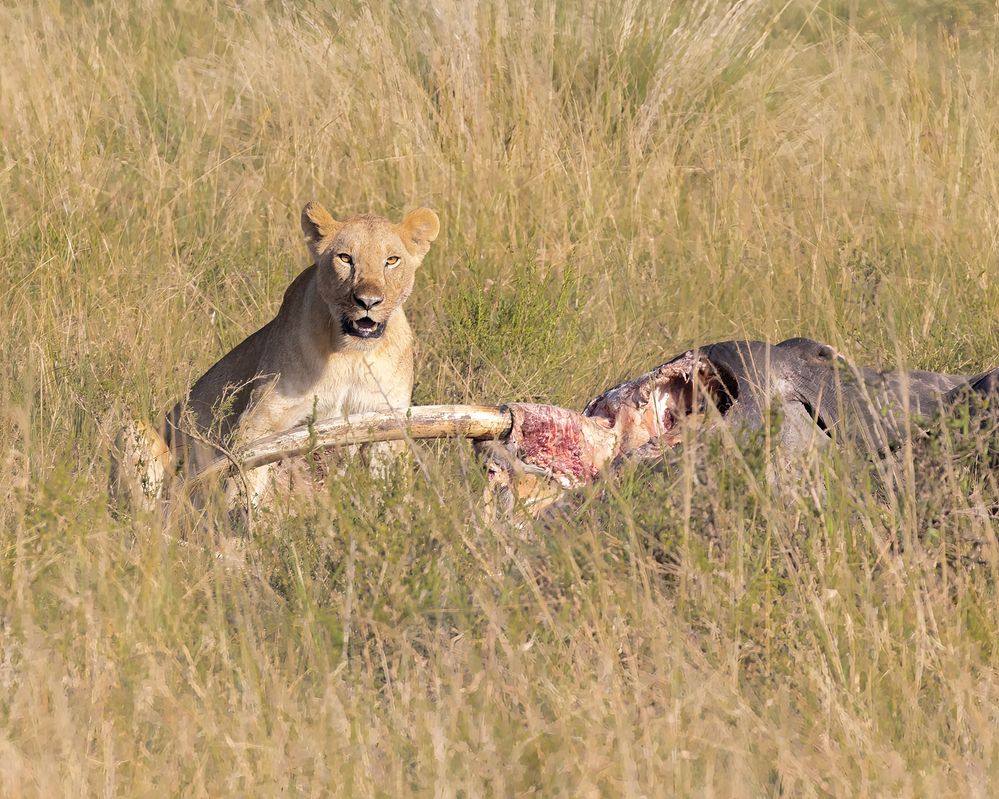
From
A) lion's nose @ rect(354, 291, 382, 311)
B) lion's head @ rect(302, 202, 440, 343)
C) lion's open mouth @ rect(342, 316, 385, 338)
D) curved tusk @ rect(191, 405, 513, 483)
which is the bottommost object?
curved tusk @ rect(191, 405, 513, 483)

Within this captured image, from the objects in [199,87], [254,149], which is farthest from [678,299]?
[199,87]

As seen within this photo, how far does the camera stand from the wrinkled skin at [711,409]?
371 cm

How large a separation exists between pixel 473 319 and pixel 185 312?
1.02m

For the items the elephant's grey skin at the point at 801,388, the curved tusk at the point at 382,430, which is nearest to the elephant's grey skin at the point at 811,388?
the elephant's grey skin at the point at 801,388

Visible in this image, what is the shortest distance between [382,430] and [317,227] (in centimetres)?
153

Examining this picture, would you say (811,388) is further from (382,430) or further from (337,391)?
(337,391)

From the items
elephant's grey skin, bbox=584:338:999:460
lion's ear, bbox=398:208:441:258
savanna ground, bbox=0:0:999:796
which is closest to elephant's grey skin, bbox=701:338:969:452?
elephant's grey skin, bbox=584:338:999:460

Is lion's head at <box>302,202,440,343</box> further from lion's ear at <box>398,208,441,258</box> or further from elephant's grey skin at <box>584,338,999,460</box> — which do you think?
elephant's grey skin at <box>584,338,999,460</box>

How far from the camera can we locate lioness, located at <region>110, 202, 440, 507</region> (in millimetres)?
4859

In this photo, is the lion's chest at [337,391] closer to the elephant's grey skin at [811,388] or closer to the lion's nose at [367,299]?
the lion's nose at [367,299]

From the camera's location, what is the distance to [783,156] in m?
6.86

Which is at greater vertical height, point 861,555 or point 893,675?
point 861,555

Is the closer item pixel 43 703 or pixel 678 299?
pixel 43 703

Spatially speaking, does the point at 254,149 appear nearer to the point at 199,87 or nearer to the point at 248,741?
the point at 199,87
